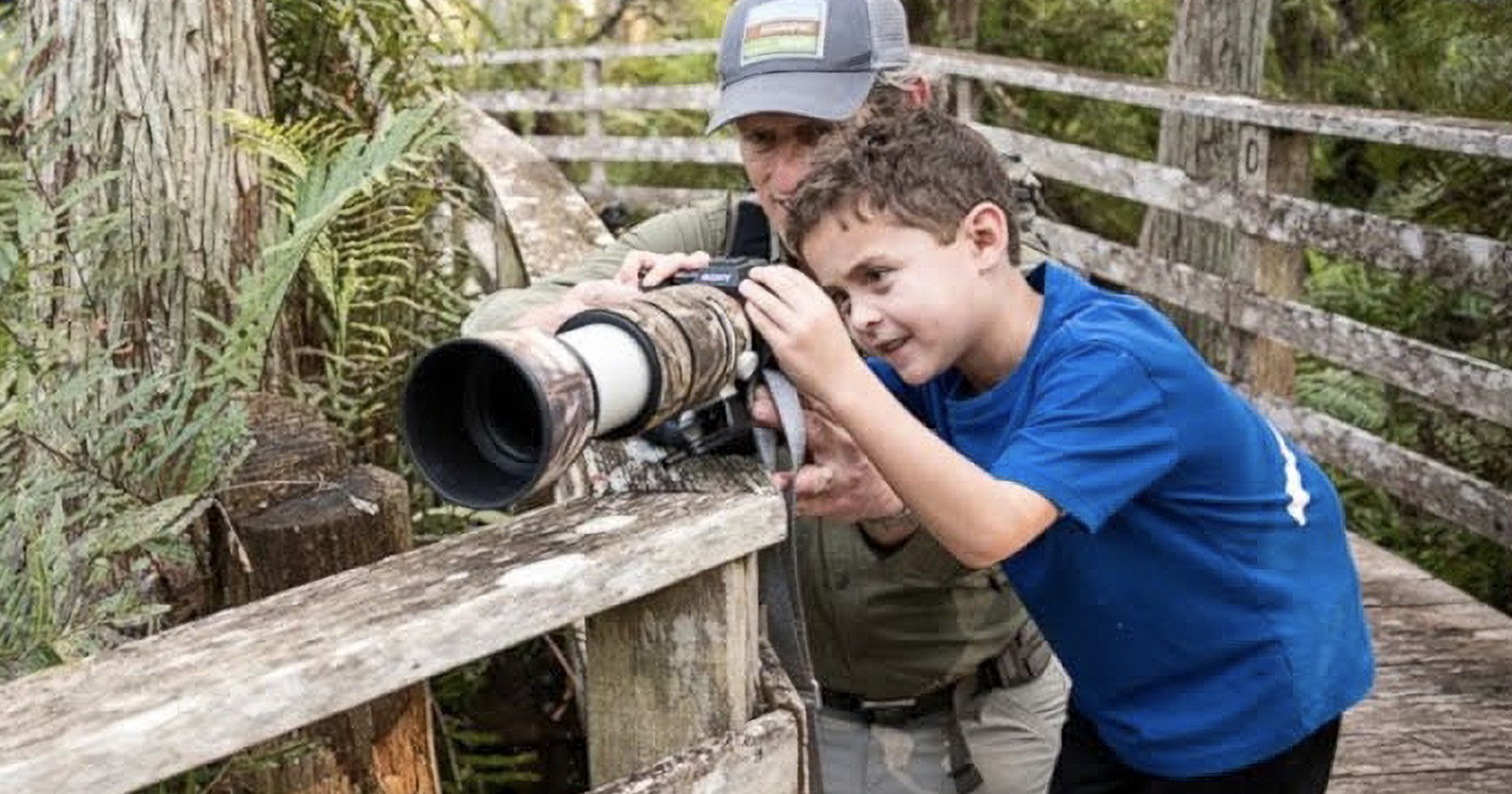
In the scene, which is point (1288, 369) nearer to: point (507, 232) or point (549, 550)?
point (507, 232)

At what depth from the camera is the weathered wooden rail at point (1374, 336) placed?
403 cm

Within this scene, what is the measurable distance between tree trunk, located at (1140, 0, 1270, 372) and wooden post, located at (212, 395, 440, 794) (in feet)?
18.9

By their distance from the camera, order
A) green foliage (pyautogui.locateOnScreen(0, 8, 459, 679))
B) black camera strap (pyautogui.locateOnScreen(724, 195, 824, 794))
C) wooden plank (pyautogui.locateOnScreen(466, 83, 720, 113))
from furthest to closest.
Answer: wooden plank (pyautogui.locateOnScreen(466, 83, 720, 113)) < green foliage (pyautogui.locateOnScreen(0, 8, 459, 679)) < black camera strap (pyautogui.locateOnScreen(724, 195, 824, 794))

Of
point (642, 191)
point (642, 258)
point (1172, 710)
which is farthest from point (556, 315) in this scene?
point (642, 191)

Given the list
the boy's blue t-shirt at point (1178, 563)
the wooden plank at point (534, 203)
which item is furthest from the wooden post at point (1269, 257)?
the boy's blue t-shirt at point (1178, 563)

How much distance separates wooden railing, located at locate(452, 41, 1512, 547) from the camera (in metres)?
5.06

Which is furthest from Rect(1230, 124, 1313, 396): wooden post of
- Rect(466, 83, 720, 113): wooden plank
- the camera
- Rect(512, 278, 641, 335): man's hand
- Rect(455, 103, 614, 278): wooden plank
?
Rect(466, 83, 720, 113): wooden plank

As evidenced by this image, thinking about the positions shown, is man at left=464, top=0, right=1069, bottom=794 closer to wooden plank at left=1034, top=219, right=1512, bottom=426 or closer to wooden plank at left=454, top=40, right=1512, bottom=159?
wooden plank at left=454, top=40, right=1512, bottom=159

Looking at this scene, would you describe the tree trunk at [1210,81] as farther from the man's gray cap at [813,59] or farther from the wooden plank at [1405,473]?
the man's gray cap at [813,59]

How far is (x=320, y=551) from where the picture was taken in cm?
289

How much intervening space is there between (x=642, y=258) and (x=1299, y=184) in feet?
15.3

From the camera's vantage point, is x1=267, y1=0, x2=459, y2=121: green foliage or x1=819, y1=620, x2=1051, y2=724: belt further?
x1=267, y1=0, x2=459, y2=121: green foliage

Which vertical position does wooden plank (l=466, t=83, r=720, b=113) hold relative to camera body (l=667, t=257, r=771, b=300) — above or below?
below

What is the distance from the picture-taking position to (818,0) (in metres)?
2.81
